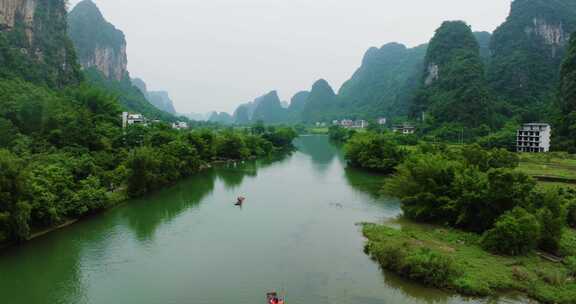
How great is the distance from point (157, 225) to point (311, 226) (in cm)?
669

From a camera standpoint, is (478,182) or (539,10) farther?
(539,10)

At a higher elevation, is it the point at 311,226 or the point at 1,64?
the point at 1,64

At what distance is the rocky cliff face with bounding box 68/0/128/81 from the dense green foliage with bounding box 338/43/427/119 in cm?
6037

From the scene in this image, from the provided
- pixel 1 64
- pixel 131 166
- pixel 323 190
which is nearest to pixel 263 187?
pixel 323 190

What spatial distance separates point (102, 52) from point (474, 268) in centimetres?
9042

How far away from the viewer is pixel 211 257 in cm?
1429

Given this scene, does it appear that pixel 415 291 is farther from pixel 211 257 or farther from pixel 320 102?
pixel 320 102

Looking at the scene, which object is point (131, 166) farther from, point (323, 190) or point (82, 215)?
point (323, 190)

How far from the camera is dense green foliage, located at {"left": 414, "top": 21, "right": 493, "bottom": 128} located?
185 ft

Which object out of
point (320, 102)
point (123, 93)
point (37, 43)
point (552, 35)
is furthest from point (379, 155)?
point (320, 102)

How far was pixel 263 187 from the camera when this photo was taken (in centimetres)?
2777

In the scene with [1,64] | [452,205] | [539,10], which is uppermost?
[539,10]

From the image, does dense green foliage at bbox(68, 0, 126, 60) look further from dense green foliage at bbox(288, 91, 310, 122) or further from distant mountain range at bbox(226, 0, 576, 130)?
dense green foliage at bbox(288, 91, 310, 122)

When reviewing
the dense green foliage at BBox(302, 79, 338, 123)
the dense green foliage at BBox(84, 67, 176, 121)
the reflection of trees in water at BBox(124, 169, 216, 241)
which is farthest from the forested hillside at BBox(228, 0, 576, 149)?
the dense green foliage at BBox(84, 67, 176, 121)
